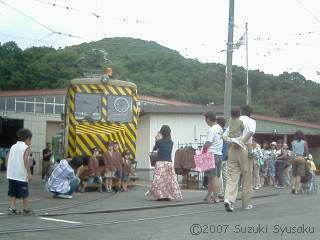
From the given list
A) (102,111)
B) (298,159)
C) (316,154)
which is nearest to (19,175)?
(102,111)

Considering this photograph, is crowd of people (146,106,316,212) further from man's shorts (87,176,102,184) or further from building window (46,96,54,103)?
building window (46,96,54,103)

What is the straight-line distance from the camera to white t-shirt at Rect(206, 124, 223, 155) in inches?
483

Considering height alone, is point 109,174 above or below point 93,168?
below

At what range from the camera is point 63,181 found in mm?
13484

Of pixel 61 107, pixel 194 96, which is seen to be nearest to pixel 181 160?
pixel 61 107

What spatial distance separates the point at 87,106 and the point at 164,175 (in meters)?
5.26

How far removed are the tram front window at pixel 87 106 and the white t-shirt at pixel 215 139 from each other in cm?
543

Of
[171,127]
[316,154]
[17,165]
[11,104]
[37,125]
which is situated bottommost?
[17,165]

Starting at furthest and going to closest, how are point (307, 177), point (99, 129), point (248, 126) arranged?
point (99, 129), point (307, 177), point (248, 126)

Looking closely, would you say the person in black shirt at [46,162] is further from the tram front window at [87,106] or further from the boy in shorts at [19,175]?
the boy in shorts at [19,175]

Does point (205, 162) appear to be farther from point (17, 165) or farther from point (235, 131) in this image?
point (17, 165)

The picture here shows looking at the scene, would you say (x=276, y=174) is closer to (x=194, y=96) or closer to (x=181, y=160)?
(x=181, y=160)

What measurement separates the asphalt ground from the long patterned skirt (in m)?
0.34

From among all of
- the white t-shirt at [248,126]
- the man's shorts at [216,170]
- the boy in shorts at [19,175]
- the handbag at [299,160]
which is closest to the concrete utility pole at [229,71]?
the handbag at [299,160]
